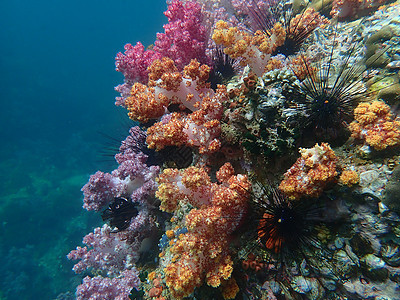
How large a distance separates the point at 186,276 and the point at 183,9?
603 cm

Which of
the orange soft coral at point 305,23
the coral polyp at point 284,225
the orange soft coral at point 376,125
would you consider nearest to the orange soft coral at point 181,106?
the coral polyp at point 284,225

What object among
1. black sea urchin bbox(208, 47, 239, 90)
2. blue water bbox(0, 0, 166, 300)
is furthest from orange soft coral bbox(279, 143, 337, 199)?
blue water bbox(0, 0, 166, 300)

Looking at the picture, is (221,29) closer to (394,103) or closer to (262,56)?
(262,56)

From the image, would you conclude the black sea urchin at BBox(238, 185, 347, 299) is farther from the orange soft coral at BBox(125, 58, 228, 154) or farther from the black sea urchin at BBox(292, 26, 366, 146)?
the orange soft coral at BBox(125, 58, 228, 154)

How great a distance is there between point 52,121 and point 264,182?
46.4 metres

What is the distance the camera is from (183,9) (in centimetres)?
→ 548

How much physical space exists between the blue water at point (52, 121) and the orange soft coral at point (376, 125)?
490cm

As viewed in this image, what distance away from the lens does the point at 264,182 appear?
3.18m

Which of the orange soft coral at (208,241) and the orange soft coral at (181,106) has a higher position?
the orange soft coral at (181,106)

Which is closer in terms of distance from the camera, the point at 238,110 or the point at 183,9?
the point at 238,110

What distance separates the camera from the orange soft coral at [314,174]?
2.48 metres

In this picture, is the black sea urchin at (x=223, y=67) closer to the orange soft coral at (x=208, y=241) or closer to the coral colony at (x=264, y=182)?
the coral colony at (x=264, y=182)

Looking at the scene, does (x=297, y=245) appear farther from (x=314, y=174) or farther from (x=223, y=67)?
(x=223, y=67)

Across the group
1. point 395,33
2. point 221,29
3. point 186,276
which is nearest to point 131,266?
point 186,276
